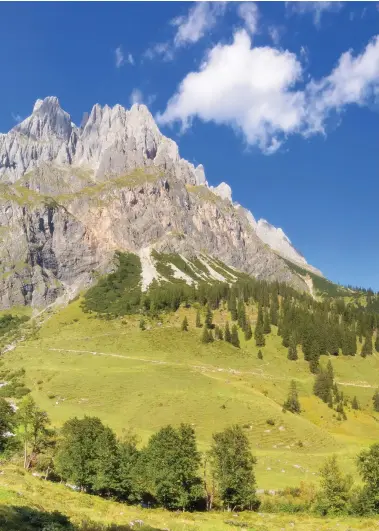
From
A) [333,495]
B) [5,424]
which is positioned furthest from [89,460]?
[333,495]

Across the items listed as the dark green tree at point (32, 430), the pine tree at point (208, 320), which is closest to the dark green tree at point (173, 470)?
the dark green tree at point (32, 430)

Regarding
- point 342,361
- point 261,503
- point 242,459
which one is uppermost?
point 342,361

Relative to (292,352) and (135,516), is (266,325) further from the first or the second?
(135,516)

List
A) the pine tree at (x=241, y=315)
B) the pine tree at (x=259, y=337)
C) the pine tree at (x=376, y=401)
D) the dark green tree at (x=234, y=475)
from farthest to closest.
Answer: the pine tree at (x=241, y=315) → the pine tree at (x=259, y=337) → the pine tree at (x=376, y=401) → the dark green tree at (x=234, y=475)

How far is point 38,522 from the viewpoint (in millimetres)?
27875

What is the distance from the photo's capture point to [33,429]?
6238cm

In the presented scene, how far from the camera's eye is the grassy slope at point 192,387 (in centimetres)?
8388

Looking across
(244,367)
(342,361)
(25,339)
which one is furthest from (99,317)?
(342,361)

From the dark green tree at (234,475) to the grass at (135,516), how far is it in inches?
124

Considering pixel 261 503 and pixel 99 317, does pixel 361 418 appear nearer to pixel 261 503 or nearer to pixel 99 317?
pixel 261 503

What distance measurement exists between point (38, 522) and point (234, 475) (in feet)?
109

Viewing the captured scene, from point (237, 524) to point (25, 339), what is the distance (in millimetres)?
153496

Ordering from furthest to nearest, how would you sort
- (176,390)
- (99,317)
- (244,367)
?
(99,317)
(244,367)
(176,390)

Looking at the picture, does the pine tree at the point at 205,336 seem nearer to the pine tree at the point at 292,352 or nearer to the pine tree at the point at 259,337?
the pine tree at the point at 259,337
